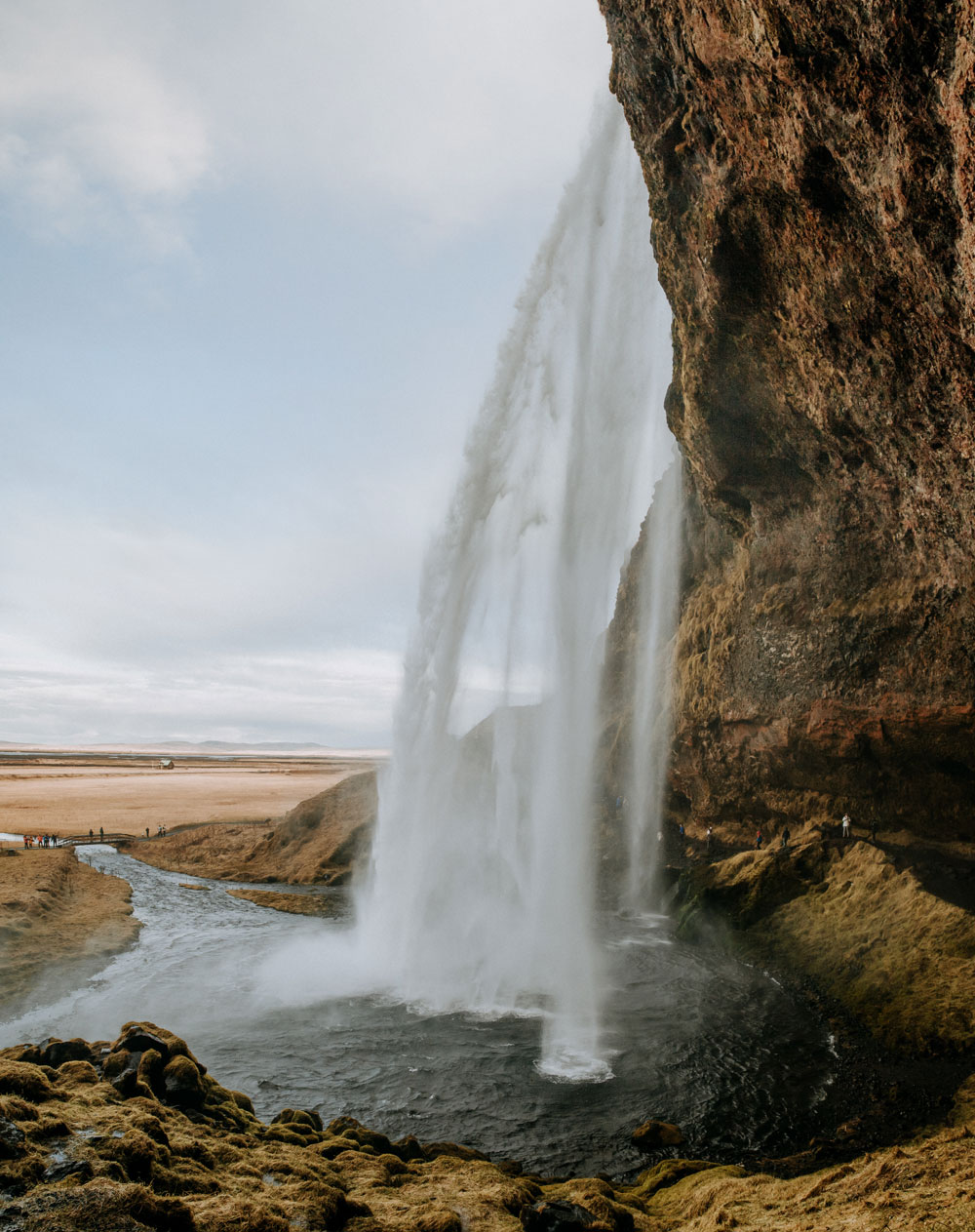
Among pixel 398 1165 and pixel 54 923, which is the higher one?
pixel 398 1165

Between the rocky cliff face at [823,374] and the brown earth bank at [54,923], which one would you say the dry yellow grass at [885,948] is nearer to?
the rocky cliff face at [823,374]

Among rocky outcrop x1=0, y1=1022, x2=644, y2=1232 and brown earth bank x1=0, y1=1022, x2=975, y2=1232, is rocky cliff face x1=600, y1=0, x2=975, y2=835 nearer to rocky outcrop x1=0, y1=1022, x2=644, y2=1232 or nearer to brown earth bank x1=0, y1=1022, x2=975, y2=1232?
brown earth bank x1=0, y1=1022, x2=975, y2=1232

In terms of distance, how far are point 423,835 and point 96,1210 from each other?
1884 cm

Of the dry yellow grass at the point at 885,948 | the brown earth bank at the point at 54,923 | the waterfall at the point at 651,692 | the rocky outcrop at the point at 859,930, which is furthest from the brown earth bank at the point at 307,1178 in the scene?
the waterfall at the point at 651,692

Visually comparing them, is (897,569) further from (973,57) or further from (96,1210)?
(96,1210)

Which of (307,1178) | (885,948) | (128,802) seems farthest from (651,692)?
(128,802)

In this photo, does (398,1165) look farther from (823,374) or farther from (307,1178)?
(823,374)

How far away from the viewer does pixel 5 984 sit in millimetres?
18766

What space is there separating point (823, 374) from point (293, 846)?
1416 inches

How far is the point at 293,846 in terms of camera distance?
4044cm

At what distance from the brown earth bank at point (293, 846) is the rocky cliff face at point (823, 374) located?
1966 centimetres

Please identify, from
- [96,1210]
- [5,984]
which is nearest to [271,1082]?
[96,1210]

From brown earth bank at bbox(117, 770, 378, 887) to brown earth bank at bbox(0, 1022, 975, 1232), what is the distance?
26192 millimetres

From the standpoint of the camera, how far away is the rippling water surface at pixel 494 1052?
1226 cm
